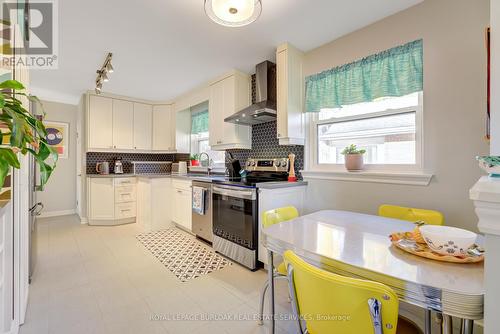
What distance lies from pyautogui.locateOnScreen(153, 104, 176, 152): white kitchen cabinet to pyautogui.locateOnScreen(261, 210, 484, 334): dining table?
3.97m

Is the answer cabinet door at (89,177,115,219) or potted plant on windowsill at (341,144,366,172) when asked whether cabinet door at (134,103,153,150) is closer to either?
cabinet door at (89,177,115,219)

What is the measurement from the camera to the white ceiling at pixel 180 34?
6.05 feet

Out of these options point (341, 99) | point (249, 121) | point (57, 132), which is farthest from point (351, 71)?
point (57, 132)

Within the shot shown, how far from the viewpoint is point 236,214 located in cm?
245

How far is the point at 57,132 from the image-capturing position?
14.9ft

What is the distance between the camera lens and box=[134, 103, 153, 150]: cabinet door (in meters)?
4.41

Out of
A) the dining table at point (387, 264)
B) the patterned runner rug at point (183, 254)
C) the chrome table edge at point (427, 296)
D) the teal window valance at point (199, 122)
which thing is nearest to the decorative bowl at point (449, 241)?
the dining table at point (387, 264)

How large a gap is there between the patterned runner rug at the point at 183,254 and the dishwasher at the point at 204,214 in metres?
0.14

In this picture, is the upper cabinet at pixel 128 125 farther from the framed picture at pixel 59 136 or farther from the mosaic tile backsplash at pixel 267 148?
the mosaic tile backsplash at pixel 267 148

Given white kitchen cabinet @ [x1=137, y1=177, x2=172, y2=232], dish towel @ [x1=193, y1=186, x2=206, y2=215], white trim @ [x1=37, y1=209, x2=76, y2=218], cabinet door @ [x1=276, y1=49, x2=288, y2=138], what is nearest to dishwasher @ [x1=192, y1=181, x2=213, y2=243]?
dish towel @ [x1=193, y1=186, x2=206, y2=215]

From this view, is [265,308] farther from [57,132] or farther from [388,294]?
[57,132]

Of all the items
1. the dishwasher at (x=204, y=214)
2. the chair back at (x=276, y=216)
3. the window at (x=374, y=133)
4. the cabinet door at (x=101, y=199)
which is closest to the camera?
the chair back at (x=276, y=216)

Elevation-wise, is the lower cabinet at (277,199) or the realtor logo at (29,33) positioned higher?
the realtor logo at (29,33)

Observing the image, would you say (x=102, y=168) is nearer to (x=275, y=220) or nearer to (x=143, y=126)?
(x=143, y=126)
